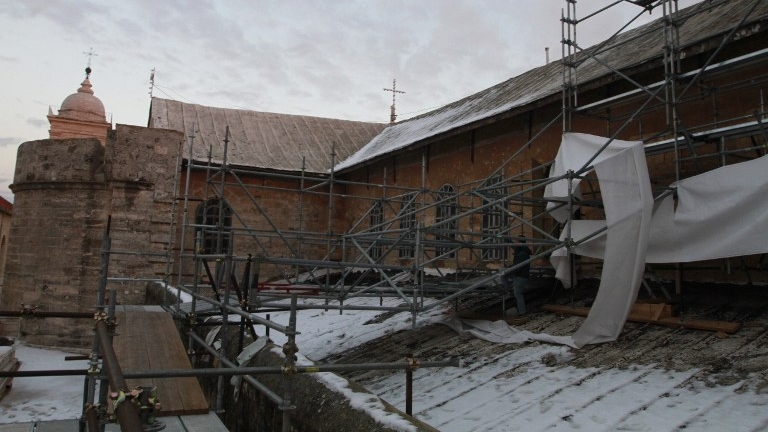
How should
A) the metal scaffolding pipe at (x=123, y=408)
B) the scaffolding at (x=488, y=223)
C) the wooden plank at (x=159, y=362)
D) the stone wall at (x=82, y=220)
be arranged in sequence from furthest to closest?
the stone wall at (x=82, y=220) < the scaffolding at (x=488, y=223) < the wooden plank at (x=159, y=362) < the metal scaffolding pipe at (x=123, y=408)

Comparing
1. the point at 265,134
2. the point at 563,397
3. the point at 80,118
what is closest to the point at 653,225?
the point at 563,397

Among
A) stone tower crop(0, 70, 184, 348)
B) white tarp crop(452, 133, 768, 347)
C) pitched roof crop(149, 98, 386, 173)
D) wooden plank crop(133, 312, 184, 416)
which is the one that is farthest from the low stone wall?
pitched roof crop(149, 98, 386, 173)

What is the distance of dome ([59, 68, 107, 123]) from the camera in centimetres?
3416

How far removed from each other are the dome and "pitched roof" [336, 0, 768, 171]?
22.9 metres

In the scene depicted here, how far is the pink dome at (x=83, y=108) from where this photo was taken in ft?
112

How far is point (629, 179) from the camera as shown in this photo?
627 cm

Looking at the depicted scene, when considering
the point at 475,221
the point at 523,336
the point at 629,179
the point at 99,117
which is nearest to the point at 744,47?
the point at 629,179

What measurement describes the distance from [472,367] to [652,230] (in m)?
2.56

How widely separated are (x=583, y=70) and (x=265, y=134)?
12968 mm

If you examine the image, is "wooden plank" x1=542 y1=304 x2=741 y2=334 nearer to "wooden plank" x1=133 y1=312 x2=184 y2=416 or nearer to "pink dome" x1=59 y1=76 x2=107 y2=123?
"wooden plank" x1=133 y1=312 x2=184 y2=416

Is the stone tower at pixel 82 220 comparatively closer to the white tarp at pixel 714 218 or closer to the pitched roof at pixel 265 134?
the pitched roof at pixel 265 134

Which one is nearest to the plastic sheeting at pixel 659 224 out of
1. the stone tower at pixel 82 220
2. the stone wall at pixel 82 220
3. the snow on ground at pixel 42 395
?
the snow on ground at pixel 42 395

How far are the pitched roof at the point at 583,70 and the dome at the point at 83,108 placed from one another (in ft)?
75.1

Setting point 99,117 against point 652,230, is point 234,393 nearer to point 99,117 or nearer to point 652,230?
point 652,230
